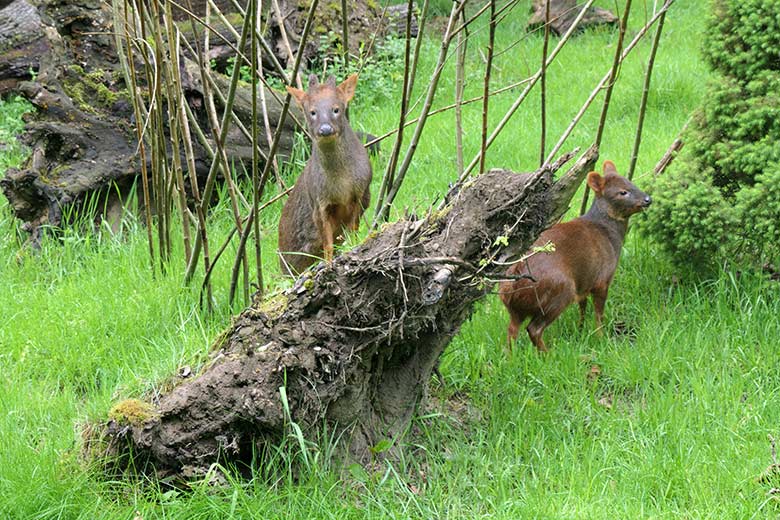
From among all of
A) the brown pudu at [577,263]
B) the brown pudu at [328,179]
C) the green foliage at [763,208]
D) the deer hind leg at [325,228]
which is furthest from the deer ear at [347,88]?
the green foliage at [763,208]

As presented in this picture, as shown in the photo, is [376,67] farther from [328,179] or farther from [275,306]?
[275,306]

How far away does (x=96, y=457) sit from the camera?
405 cm

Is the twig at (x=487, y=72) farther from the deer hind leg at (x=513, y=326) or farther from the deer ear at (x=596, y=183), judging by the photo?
the deer ear at (x=596, y=183)

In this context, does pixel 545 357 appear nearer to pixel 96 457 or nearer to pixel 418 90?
pixel 96 457

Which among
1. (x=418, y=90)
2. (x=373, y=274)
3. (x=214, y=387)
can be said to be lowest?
(x=418, y=90)

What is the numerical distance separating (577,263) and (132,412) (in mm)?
2850

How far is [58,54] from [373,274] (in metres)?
4.41

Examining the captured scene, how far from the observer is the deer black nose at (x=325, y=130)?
577 cm

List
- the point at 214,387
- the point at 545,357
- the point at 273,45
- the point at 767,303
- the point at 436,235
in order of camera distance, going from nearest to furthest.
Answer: the point at 214,387 → the point at 436,235 → the point at 545,357 → the point at 767,303 → the point at 273,45

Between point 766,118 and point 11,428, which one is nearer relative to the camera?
point 11,428

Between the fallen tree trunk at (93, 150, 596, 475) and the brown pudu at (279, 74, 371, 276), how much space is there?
63.6 inches

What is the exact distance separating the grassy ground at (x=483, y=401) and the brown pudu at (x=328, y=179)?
50cm

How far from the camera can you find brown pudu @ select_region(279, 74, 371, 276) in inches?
234

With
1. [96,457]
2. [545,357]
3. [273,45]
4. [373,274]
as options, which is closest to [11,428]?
[96,457]
